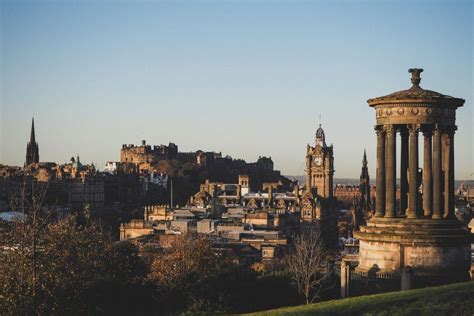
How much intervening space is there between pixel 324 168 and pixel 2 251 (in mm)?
111890

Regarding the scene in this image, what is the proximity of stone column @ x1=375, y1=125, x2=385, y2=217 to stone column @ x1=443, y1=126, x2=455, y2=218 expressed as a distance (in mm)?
1896

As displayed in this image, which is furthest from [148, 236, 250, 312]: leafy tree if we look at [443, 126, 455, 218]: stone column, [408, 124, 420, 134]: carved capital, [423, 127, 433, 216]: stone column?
[408, 124, 420, 134]: carved capital

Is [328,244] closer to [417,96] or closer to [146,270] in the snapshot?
[146,270]

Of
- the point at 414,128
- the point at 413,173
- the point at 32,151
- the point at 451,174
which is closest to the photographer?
the point at 414,128

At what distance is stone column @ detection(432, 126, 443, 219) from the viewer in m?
26.6

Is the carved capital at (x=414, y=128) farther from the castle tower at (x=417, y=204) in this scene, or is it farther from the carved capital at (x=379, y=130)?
the carved capital at (x=379, y=130)

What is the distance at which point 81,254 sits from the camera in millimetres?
30609

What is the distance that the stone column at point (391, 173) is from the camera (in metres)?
26.9

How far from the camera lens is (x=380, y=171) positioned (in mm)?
27328

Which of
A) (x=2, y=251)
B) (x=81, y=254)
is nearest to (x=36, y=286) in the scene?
(x=2, y=251)

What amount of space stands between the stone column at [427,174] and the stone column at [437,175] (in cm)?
18

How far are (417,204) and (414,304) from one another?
5152 mm

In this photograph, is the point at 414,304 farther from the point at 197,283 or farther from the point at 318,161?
the point at 318,161

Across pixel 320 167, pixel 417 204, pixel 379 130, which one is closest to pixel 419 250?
pixel 417 204
